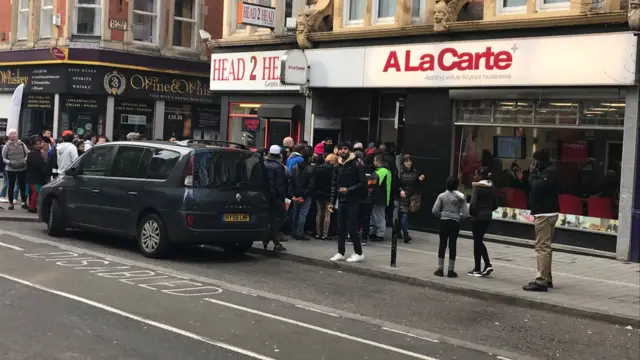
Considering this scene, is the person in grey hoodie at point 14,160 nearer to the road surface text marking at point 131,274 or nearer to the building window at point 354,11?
the road surface text marking at point 131,274

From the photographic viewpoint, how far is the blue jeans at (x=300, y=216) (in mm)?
14266

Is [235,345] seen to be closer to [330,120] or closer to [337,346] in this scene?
[337,346]

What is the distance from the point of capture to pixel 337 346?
6.80m

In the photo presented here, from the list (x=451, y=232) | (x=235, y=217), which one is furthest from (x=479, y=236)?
(x=235, y=217)

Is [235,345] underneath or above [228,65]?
underneath

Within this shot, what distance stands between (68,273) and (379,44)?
9586 mm

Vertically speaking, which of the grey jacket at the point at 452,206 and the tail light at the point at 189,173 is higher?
the tail light at the point at 189,173

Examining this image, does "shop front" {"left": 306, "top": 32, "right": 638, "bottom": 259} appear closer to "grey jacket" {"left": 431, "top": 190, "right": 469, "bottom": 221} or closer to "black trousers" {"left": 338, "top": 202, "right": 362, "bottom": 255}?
"grey jacket" {"left": 431, "top": 190, "right": 469, "bottom": 221}

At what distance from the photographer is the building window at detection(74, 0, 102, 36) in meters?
26.5

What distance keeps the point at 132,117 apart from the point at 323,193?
52.3ft

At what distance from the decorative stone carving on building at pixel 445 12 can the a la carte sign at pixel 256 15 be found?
199 inches

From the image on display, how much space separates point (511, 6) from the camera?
48.4ft

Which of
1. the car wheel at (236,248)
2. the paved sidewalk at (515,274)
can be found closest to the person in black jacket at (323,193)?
the paved sidewalk at (515,274)

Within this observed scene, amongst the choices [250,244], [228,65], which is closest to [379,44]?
[228,65]
